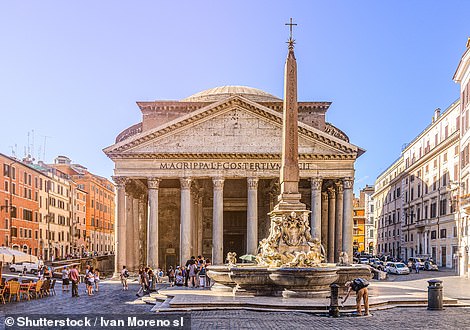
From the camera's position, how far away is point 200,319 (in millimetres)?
15430

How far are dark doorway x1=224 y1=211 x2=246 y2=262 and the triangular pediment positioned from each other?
11.8m

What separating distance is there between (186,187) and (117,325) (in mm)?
27155

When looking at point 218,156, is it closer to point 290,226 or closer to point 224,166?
point 224,166

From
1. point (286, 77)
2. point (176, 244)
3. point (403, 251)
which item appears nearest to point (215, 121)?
point (176, 244)

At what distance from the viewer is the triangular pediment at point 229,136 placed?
41719 mm

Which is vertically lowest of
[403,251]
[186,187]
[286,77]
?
[403,251]

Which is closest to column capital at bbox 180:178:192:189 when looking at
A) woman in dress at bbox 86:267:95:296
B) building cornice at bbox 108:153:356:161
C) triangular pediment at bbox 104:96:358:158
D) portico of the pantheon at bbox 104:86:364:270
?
portico of the pantheon at bbox 104:86:364:270

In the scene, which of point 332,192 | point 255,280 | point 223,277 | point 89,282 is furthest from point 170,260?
point 255,280

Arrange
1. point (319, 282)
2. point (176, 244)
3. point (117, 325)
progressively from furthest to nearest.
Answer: point (176, 244)
point (319, 282)
point (117, 325)

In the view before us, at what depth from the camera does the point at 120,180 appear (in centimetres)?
4147

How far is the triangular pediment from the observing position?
41.7 m

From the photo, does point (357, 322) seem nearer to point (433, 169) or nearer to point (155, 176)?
point (155, 176)

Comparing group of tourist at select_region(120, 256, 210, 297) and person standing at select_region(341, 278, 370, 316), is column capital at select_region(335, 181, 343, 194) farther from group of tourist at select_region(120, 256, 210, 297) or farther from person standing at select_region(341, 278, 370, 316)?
person standing at select_region(341, 278, 370, 316)

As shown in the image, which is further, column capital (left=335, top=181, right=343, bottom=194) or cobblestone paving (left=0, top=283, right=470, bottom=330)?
column capital (left=335, top=181, right=343, bottom=194)
